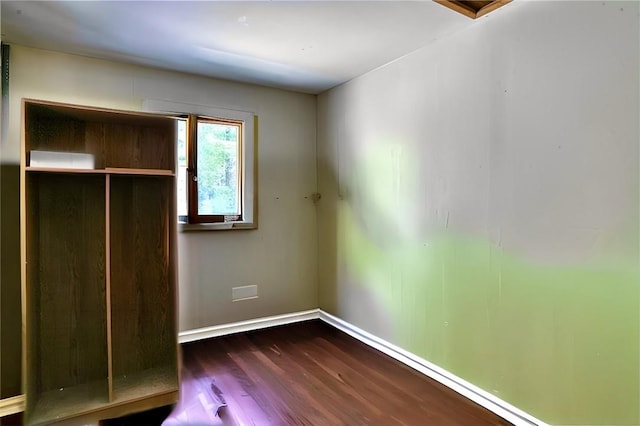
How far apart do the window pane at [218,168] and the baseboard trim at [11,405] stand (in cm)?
161

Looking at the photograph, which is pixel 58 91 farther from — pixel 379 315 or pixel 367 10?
pixel 379 315

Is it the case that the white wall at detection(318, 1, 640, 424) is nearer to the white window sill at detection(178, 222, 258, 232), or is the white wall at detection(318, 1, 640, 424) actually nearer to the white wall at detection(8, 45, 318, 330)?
the white wall at detection(8, 45, 318, 330)

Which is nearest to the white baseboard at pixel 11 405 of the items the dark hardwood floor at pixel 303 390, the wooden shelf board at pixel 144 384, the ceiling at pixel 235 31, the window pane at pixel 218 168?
the wooden shelf board at pixel 144 384

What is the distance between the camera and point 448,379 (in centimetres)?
228

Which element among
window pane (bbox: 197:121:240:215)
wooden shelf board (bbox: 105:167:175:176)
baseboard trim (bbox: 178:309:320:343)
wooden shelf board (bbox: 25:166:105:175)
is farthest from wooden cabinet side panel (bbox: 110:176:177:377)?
window pane (bbox: 197:121:240:215)

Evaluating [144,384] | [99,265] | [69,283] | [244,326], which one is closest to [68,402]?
[144,384]

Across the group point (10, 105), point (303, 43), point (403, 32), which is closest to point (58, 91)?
point (10, 105)

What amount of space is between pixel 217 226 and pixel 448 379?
209cm

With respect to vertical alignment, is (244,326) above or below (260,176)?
below

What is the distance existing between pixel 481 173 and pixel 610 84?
0.70 metres

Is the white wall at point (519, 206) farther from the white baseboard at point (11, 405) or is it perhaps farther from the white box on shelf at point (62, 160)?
the white baseboard at point (11, 405)

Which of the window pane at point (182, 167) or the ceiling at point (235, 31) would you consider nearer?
the ceiling at point (235, 31)

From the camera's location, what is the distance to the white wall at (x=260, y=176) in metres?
2.48

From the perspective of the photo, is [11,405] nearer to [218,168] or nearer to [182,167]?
[182,167]
